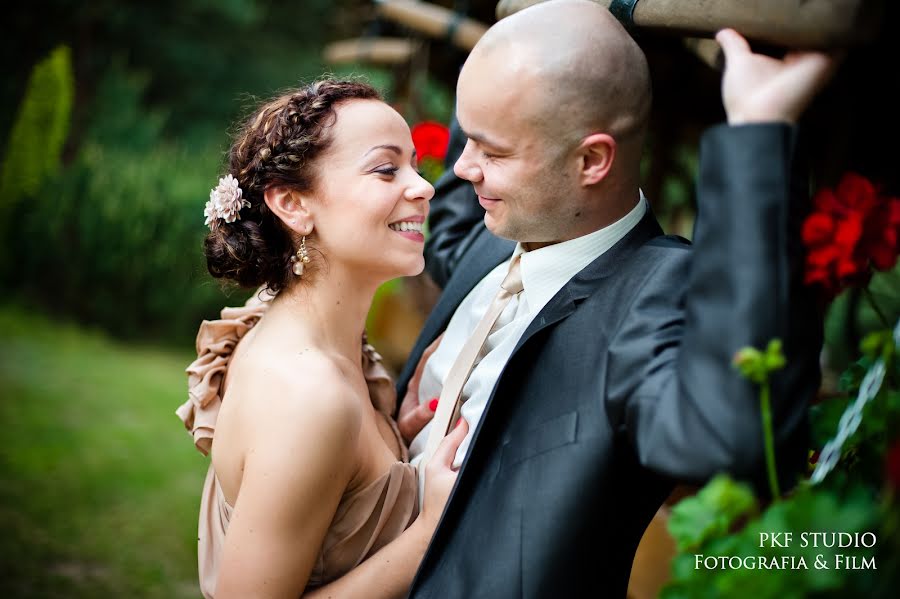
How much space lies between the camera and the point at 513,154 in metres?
1.94

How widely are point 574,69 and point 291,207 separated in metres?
0.95

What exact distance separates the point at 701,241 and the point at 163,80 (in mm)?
18305

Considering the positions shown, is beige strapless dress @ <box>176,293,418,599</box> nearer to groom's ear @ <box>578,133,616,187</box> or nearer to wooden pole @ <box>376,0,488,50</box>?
groom's ear @ <box>578,133,616,187</box>

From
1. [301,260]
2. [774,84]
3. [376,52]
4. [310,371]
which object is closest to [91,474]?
[376,52]

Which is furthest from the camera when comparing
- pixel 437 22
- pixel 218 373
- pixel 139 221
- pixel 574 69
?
pixel 139 221

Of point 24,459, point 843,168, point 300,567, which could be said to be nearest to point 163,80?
point 24,459

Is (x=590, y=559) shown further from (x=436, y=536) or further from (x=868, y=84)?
(x=868, y=84)

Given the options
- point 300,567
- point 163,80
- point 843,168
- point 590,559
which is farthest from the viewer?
point 163,80

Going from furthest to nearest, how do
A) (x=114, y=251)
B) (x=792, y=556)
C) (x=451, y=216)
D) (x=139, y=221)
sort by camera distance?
(x=139, y=221), (x=114, y=251), (x=451, y=216), (x=792, y=556)

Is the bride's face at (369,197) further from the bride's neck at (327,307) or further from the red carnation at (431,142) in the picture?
the red carnation at (431,142)

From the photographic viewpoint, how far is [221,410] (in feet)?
7.54

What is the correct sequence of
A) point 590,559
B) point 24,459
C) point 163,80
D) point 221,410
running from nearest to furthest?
point 590,559 < point 221,410 < point 24,459 < point 163,80

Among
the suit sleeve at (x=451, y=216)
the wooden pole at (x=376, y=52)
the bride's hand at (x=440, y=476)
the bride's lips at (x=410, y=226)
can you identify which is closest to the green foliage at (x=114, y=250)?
the wooden pole at (x=376, y=52)

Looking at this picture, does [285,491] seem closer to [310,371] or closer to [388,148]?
[310,371]
